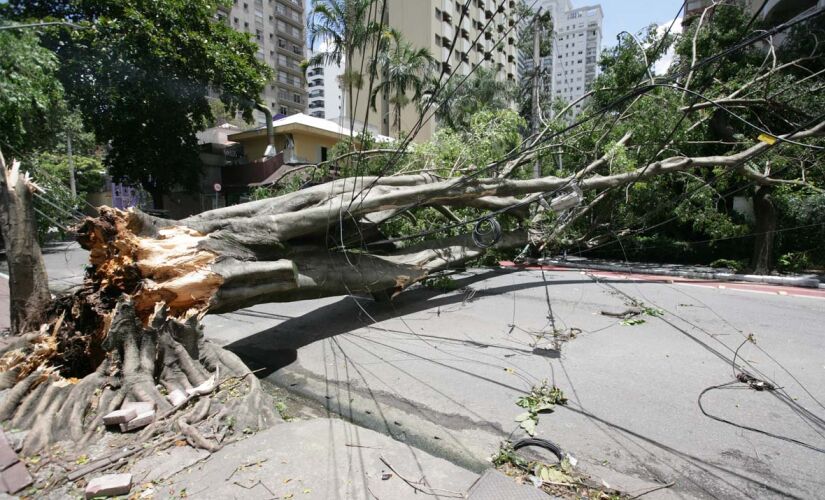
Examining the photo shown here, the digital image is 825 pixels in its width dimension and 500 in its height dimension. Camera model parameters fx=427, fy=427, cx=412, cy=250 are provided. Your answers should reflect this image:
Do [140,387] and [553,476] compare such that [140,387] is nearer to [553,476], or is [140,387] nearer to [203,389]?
[203,389]

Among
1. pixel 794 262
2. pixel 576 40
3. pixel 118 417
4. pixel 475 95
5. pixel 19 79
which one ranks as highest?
pixel 576 40

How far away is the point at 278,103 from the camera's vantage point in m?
62.2

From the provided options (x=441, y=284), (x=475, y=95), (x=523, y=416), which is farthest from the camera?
(x=475, y=95)

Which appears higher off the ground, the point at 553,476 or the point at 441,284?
the point at 441,284

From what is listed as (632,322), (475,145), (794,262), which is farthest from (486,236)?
(794,262)

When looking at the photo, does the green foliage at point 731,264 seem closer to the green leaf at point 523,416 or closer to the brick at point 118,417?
the green leaf at point 523,416

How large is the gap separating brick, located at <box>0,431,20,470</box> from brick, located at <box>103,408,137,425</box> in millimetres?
559

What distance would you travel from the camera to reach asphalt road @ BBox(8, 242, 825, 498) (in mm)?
3150

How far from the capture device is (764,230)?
37.4 ft

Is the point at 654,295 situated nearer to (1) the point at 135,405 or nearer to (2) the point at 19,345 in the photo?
(1) the point at 135,405

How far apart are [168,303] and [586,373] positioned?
14.6 ft

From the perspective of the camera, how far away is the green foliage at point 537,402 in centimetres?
367

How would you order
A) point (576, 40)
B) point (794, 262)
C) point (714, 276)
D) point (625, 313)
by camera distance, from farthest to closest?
point (576, 40) → point (794, 262) → point (714, 276) → point (625, 313)

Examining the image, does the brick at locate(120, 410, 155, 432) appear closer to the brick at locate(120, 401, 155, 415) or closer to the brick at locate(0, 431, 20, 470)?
the brick at locate(120, 401, 155, 415)
